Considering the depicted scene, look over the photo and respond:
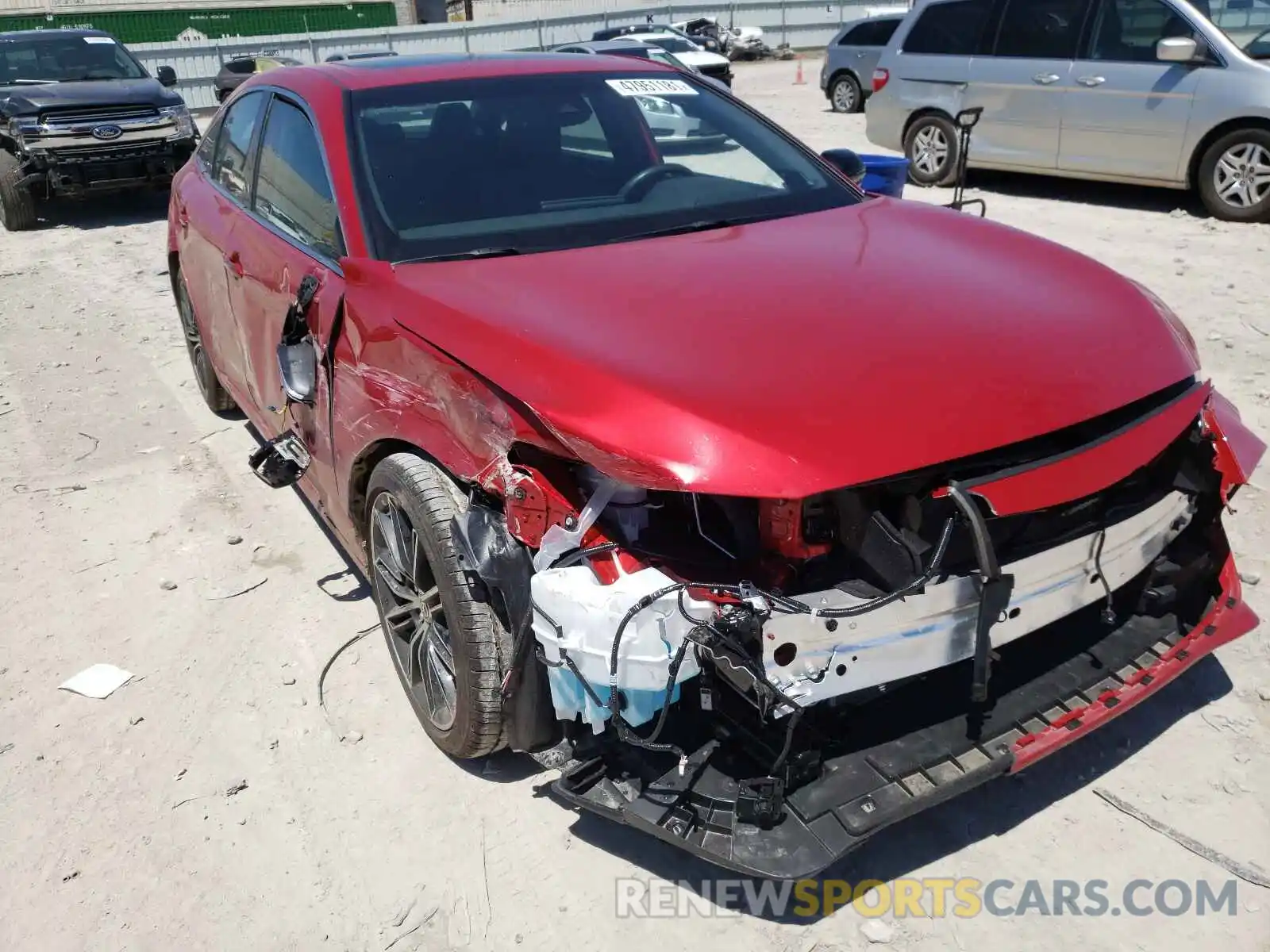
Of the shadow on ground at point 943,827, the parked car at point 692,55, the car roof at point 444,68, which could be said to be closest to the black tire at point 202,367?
the car roof at point 444,68

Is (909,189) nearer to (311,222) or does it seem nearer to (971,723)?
(311,222)

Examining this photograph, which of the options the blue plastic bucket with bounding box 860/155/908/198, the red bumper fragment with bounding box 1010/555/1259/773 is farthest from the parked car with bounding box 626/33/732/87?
the red bumper fragment with bounding box 1010/555/1259/773

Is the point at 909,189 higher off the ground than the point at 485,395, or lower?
lower

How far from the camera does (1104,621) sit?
251 cm

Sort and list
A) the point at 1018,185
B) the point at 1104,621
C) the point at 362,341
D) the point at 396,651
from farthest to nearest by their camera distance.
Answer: the point at 1018,185 < the point at 396,651 < the point at 362,341 < the point at 1104,621

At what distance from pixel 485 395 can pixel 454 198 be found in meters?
1.01

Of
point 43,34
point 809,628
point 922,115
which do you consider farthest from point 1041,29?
point 43,34

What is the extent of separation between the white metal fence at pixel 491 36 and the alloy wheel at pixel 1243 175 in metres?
22.7

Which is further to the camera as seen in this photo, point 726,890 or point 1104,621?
point 1104,621

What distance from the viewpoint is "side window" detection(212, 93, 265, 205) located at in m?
4.01

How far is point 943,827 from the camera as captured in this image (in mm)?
2473

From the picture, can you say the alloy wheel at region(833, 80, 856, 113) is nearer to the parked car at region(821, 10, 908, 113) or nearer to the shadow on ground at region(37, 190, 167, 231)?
the parked car at region(821, 10, 908, 113)

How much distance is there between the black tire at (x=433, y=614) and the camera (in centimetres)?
243

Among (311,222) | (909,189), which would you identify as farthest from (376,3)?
(311,222)
